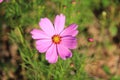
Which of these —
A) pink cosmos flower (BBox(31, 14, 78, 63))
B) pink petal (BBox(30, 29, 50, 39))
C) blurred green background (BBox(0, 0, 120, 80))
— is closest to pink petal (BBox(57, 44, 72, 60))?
pink cosmos flower (BBox(31, 14, 78, 63))

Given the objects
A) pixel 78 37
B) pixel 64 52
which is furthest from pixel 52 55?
pixel 78 37

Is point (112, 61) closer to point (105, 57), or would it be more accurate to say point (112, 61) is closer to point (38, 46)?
point (105, 57)

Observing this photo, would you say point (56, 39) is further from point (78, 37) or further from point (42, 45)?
point (78, 37)

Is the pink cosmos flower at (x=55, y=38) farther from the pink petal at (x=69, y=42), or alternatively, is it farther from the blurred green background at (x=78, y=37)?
the blurred green background at (x=78, y=37)

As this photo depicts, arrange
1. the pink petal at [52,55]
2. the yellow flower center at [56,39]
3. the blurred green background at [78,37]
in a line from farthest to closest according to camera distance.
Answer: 1. the blurred green background at [78,37]
2. the yellow flower center at [56,39]
3. the pink petal at [52,55]

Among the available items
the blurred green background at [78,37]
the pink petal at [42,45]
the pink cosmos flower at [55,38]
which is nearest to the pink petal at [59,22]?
the pink cosmos flower at [55,38]

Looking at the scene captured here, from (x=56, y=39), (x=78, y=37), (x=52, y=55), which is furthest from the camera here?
(x=78, y=37)

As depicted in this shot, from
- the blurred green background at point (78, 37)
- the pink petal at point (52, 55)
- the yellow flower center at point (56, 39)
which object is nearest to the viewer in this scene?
the pink petal at point (52, 55)
